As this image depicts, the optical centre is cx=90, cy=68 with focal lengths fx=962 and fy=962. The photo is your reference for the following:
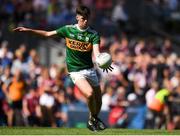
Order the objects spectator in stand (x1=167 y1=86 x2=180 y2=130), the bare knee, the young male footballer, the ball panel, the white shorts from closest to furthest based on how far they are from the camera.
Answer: the ball panel < the bare knee < the young male footballer < the white shorts < spectator in stand (x1=167 y1=86 x2=180 y2=130)

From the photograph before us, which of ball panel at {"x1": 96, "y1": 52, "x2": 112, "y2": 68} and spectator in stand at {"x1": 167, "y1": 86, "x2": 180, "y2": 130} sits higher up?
ball panel at {"x1": 96, "y1": 52, "x2": 112, "y2": 68}

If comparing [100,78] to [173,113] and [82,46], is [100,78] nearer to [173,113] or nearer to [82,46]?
[173,113]

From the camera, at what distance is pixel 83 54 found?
17.9 m

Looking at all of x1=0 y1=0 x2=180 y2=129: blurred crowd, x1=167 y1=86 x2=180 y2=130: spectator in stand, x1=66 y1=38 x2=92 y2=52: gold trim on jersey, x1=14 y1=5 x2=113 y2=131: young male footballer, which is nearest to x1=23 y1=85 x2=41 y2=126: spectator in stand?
x1=0 y1=0 x2=180 y2=129: blurred crowd

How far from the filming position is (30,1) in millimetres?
33625

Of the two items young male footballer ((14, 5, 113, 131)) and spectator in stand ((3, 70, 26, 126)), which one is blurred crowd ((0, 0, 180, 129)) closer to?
spectator in stand ((3, 70, 26, 126))

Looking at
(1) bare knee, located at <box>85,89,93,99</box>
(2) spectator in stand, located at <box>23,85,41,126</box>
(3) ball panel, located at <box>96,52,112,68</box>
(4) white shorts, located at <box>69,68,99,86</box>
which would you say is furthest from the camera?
(2) spectator in stand, located at <box>23,85,41,126</box>

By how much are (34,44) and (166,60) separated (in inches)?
183

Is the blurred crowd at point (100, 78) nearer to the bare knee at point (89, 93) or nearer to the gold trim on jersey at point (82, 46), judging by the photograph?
the gold trim on jersey at point (82, 46)

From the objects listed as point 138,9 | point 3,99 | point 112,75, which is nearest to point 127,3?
point 138,9

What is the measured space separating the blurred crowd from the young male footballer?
22.9ft

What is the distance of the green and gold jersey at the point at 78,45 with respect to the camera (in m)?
17.8

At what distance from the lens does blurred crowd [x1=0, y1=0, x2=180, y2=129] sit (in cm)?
2564

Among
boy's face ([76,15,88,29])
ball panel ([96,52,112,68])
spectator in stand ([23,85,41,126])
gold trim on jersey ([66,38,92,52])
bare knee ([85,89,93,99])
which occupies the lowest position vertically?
spectator in stand ([23,85,41,126])
